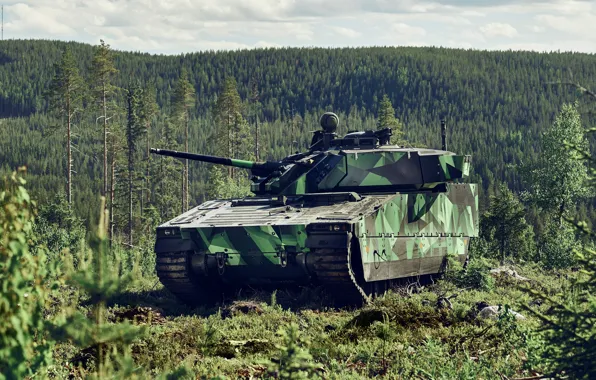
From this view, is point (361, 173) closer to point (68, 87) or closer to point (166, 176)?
point (68, 87)

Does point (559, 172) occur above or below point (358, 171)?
below

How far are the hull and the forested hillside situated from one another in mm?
105219

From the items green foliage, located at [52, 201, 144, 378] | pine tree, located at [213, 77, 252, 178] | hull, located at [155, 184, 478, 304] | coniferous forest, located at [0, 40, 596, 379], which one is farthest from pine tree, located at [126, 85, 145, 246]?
green foliage, located at [52, 201, 144, 378]

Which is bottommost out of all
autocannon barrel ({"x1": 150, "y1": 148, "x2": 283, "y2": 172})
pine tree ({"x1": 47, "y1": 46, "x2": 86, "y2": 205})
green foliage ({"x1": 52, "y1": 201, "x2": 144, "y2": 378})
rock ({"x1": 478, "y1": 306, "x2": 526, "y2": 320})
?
rock ({"x1": 478, "y1": 306, "x2": 526, "y2": 320})

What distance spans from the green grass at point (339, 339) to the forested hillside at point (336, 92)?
108 meters

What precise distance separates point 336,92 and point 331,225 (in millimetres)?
169269

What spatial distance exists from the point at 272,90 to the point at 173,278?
16348 centimetres

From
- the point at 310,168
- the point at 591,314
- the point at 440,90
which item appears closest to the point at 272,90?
the point at 440,90

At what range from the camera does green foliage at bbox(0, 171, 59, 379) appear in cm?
677

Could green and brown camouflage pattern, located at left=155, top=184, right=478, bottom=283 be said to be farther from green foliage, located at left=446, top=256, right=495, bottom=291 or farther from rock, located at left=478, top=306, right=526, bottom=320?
rock, located at left=478, top=306, right=526, bottom=320

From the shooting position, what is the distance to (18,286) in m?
6.82

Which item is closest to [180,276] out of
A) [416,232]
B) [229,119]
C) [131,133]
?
[416,232]

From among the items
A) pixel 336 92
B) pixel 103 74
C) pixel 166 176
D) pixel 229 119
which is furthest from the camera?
pixel 336 92

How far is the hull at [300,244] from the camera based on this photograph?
1872 cm
